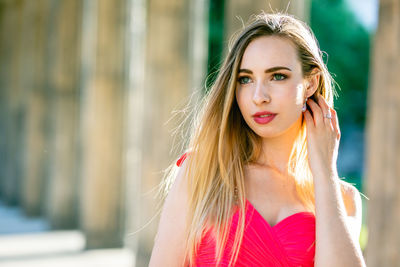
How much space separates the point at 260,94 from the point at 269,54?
195mm

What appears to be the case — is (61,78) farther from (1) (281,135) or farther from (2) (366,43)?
(2) (366,43)

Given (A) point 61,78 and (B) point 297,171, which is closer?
(B) point 297,171

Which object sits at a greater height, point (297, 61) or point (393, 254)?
point (297, 61)

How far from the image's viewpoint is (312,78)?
3.37 meters

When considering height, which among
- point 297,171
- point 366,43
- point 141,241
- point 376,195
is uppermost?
point 366,43

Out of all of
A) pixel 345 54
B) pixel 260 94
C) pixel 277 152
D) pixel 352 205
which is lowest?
pixel 352 205

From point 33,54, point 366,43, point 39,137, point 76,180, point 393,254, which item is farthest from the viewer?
point 366,43

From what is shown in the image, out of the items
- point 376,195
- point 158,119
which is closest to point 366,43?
point 158,119

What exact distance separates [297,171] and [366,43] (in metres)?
34.2

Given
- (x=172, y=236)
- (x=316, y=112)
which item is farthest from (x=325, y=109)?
(x=172, y=236)

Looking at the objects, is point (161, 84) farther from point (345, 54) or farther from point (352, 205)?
point (345, 54)

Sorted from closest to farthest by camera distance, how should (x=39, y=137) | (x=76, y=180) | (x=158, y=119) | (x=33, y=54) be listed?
(x=158, y=119) → (x=76, y=180) → (x=39, y=137) → (x=33, y=54)

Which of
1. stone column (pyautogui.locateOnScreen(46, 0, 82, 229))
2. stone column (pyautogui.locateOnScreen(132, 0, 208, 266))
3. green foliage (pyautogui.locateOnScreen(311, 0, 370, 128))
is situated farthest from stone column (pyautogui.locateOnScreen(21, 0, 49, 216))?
green foliage (pyautogui.locateOnScreen(311, 0, 370, 128))

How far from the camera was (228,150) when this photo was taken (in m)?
3.32
